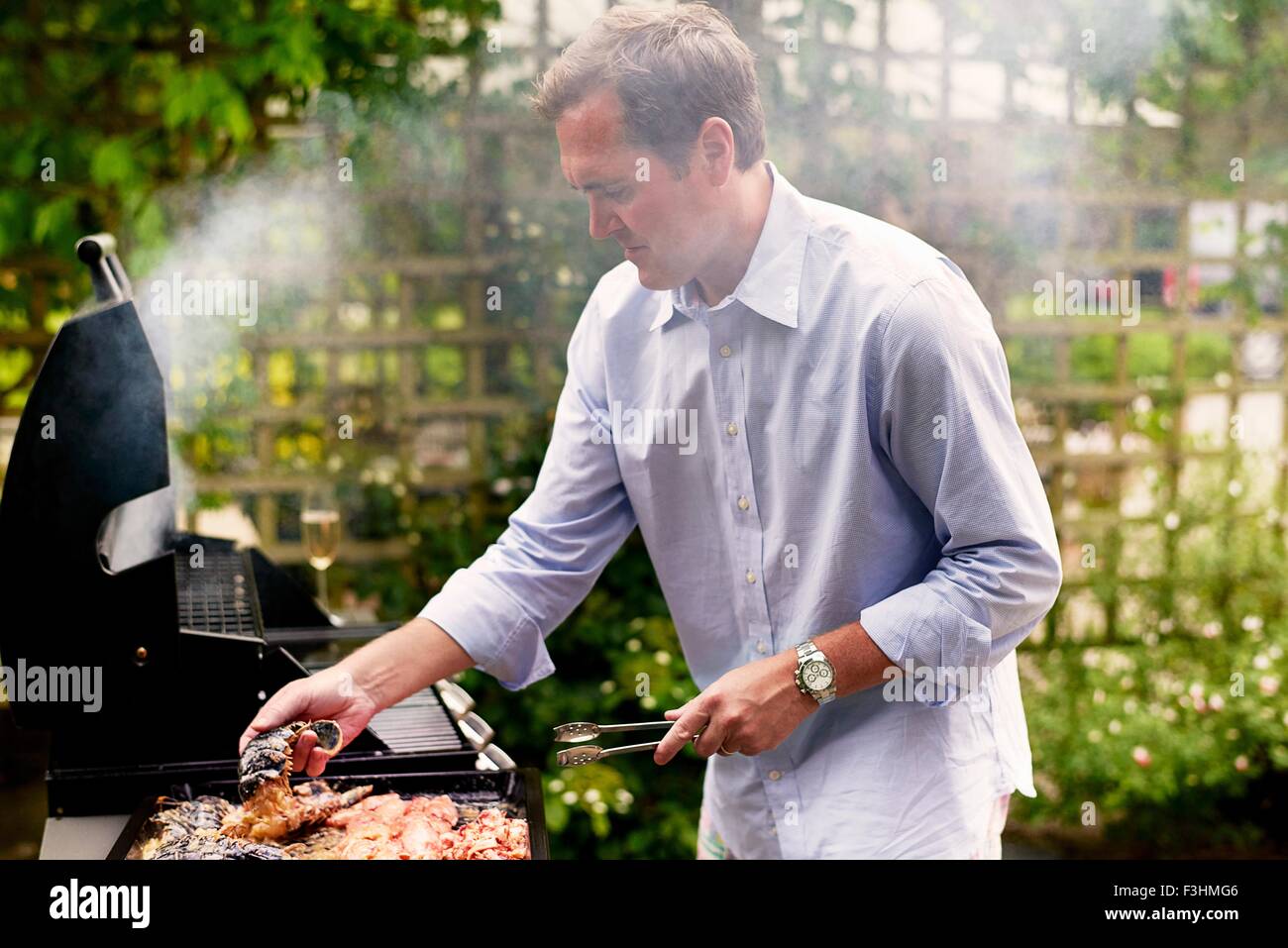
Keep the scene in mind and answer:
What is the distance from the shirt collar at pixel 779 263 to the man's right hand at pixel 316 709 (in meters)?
0.71

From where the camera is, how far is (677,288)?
152cm

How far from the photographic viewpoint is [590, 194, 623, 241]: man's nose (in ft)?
4.71

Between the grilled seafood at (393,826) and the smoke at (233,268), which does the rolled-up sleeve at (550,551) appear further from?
the smoke at (233,268)

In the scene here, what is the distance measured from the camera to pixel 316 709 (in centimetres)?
147

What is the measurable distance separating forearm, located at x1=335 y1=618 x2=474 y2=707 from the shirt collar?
2.01 feet

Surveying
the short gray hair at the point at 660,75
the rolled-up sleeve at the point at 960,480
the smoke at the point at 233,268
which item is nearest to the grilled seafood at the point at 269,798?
the rolled-up sleeve at the point at 960,480

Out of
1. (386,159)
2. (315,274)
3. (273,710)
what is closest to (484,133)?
(386,159)

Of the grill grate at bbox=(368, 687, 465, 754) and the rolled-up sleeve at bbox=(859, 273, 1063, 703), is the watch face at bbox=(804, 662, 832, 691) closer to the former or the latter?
the rolled-up sleeve at bbox=(859, 273, 1063, 703)

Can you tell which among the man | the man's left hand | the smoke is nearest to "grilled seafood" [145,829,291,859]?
the man

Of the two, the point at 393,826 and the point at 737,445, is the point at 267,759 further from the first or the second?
the point at 737,445

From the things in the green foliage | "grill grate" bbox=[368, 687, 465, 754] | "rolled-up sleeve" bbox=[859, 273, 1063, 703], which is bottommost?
the green foliage

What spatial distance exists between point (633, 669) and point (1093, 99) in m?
1.79

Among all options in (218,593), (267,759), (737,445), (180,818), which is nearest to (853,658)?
(737,445)

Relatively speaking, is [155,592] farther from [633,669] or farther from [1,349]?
[1,349]
